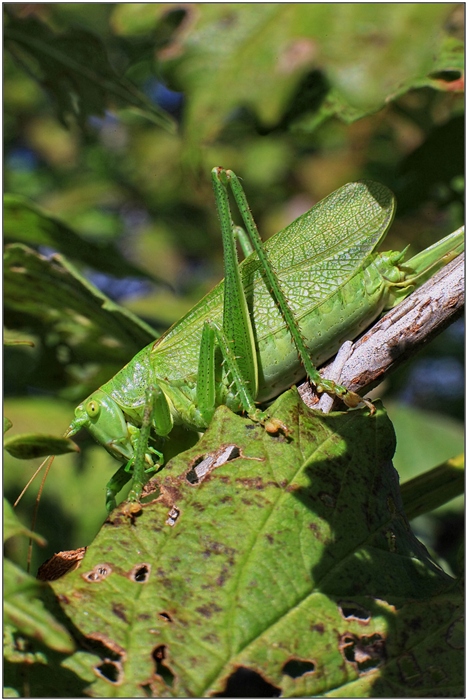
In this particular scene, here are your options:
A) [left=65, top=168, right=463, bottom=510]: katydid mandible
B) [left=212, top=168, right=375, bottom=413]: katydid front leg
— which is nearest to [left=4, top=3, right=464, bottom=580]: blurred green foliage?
[left=212, top=168, right=375, bottom=413]: katydid front leg

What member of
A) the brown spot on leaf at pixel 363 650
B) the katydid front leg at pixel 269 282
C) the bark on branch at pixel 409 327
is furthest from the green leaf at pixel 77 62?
the brown spot on leaf at pixel 363 650

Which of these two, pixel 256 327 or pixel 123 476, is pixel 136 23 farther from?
pixel 123 476

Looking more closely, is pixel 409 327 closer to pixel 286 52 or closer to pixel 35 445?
pixel 286 52

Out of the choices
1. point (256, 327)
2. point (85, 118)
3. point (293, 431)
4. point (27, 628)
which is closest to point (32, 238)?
point (85, 118)

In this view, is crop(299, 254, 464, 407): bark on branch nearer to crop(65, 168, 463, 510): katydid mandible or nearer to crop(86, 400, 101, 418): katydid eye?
crop(65, 168, 463, 510): katydid mandible

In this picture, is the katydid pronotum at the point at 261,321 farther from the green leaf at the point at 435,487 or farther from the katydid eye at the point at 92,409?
the green leaf at the point at 435,487

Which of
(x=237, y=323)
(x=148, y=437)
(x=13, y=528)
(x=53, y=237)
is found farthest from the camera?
(x=53, y=237)

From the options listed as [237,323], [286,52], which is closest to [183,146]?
[286,52]

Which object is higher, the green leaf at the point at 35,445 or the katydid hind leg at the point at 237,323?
the katydid hind leg at the point at 237,323

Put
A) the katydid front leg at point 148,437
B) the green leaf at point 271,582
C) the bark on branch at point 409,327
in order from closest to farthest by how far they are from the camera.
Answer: the green leaf at point 271,582, the bark on branch at point 409,327, the katydid front leg at point 148,437
